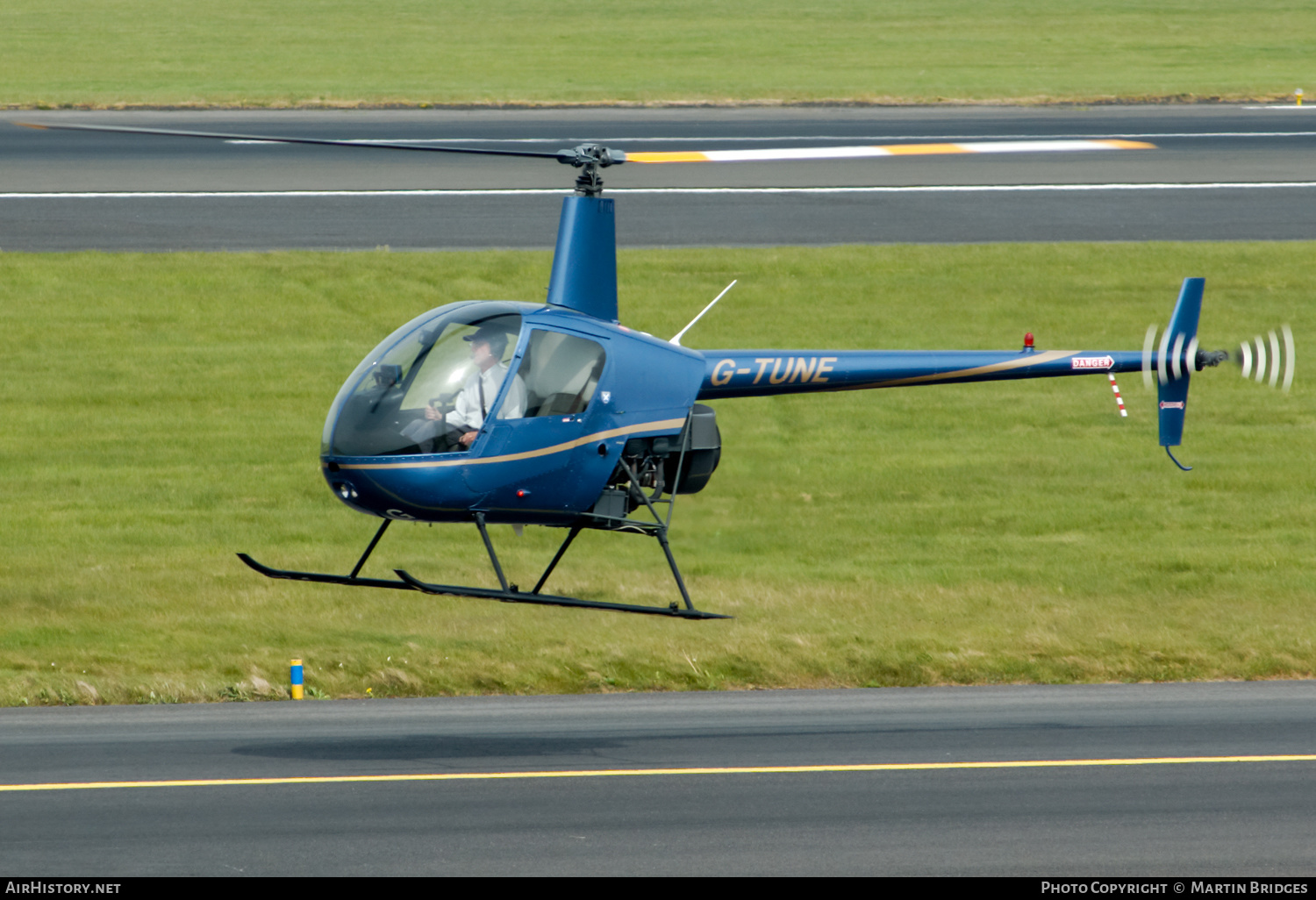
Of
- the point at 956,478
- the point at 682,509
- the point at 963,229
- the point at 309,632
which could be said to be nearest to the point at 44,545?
the point at 309,632

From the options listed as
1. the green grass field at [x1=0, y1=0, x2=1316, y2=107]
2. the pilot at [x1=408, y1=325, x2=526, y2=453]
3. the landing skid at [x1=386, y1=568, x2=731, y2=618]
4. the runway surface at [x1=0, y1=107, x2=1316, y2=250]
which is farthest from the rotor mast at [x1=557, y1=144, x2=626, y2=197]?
the green grass field at [x1=0, y1=0, x2=1316, y2=107]

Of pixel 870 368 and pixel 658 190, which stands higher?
pixel 658 190

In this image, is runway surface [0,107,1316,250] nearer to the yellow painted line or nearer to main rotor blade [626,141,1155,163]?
main rotor blade [626,141,1155,163]

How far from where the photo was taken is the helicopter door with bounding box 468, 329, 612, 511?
1184cm

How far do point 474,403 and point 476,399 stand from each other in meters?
0.03

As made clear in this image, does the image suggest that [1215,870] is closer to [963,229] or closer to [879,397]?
[879,397]

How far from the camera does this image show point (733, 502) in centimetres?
1742

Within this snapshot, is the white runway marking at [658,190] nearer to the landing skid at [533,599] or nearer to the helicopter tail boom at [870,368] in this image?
the helicopter tail boom at [870,368]

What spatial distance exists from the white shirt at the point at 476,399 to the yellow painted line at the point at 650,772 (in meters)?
3.81

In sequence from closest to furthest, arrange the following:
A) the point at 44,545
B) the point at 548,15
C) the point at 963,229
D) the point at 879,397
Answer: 1. the point at 44,545
2. the point at 879,397
3. the point at 963,229
4. the point at 548,15

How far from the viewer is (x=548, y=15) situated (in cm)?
5872

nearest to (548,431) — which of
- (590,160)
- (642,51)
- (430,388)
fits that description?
(430,388)

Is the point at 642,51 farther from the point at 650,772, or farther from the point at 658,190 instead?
the point at 650,772
